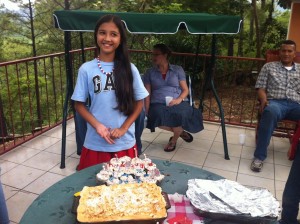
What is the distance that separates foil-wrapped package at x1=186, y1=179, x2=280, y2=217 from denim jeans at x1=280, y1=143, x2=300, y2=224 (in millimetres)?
835

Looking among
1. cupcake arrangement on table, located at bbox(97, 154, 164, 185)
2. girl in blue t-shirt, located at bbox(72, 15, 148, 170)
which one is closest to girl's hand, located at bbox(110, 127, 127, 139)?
girl in blue t-shirt, located at bbox(72, 15, 148, 170)

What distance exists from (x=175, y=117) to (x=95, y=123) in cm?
167

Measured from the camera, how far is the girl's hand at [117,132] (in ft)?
6.18

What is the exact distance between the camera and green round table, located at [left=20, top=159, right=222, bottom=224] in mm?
1331

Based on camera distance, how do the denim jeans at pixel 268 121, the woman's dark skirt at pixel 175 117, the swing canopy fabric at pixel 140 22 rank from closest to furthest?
the swing canopy fabric at pixel 140 22, the denim jeans at pixel 268 121, the woman's dark skirt at pixel 175 117

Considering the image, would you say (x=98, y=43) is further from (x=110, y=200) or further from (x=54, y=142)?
(x=54, y=142)

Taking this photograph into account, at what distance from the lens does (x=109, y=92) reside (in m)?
1.90

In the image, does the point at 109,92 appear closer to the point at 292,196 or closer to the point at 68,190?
the point at 68,190

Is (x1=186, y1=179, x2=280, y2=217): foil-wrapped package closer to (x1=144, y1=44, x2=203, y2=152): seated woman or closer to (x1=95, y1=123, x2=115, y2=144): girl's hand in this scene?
(x1=95, y1=123, x2=115, y2=144): girl's hand

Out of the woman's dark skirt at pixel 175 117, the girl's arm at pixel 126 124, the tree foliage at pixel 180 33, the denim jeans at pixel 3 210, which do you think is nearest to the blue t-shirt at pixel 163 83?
the woman's dark skirt at pixel 175 117

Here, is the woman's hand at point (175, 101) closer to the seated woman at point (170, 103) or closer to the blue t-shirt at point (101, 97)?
the seated woman at point (170, 103)

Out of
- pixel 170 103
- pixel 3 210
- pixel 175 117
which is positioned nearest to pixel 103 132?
pixel 3 210

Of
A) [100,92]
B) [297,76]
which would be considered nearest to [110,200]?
[100,92]

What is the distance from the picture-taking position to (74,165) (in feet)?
10.6
